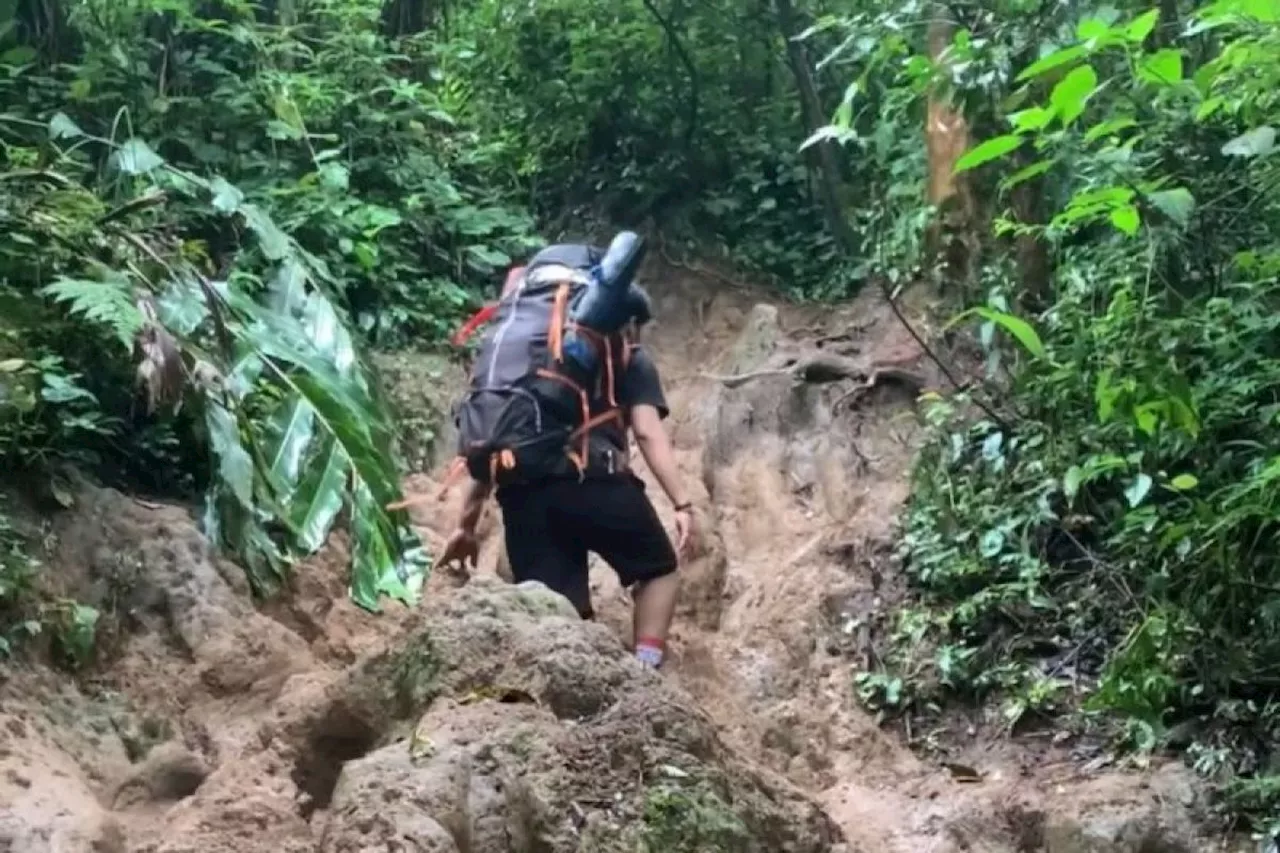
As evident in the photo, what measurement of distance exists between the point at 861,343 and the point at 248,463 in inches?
148

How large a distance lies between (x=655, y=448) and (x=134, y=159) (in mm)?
2536

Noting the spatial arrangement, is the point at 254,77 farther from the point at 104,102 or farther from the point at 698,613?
the point at 698,613

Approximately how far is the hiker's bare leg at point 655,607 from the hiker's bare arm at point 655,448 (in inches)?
11.1

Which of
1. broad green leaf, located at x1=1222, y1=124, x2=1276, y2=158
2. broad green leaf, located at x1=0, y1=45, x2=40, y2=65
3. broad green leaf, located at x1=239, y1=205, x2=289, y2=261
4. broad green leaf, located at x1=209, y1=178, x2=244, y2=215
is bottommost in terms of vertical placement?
broad green leaf, located at x1=239, y1=205, x2=289, y2=261

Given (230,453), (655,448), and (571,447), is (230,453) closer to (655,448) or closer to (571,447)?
(571,447)

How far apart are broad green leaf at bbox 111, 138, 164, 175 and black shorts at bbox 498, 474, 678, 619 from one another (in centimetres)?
220

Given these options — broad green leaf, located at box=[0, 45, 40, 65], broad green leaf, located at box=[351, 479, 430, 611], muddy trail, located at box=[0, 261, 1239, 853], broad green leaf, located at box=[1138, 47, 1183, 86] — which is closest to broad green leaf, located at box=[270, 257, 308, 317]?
muddy trail, located at box=[0, 261, 1239, 853]

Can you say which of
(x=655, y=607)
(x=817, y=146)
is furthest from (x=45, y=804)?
(x=817, y=146)

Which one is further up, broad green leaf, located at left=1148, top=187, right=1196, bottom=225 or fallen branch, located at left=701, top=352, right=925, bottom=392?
broad green leaf, located at left=1148, top=187, right=1196, bottom=225

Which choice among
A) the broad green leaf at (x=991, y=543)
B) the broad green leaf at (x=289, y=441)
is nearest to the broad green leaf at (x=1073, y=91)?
the broad green leaf at (x=991, y=543)

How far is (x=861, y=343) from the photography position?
7492mm

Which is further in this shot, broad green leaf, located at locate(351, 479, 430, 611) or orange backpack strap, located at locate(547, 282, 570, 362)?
orange backpack strap, located at locate(547, 282, 570, 362)

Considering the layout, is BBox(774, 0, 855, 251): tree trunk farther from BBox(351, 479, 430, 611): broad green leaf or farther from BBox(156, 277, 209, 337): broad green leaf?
BBox(156, 277, 209, 337): broad green leaf

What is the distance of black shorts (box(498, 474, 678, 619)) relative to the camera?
486 cm
